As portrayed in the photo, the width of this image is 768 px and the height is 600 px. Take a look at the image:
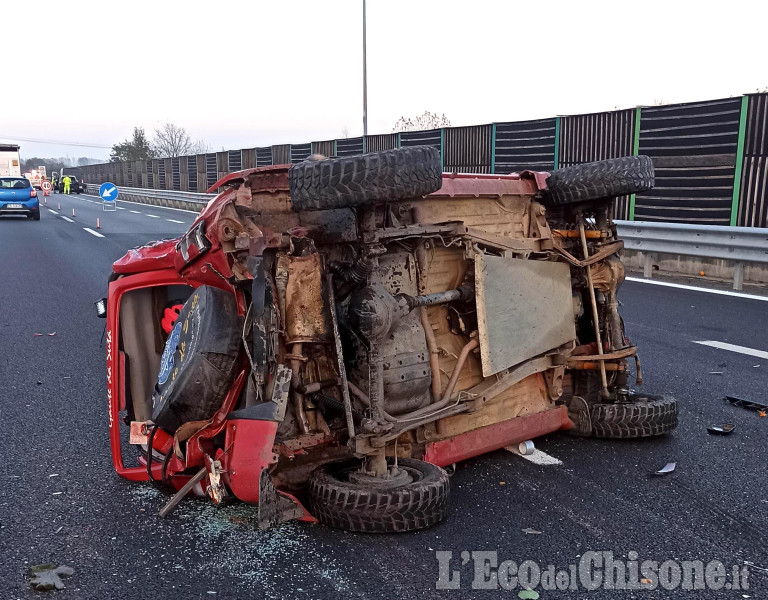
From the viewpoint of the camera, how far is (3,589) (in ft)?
9.59

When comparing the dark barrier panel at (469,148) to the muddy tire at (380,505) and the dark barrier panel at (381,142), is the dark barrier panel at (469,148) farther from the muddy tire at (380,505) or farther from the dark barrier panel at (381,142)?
the muddy tire at (380,505)

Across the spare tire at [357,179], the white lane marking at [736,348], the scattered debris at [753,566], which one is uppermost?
the spare tire at [357,179]

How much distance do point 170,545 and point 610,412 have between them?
8.65 feet

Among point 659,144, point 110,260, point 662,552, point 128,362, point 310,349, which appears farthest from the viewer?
point 110,260

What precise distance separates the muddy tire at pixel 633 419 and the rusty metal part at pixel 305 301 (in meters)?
1.95

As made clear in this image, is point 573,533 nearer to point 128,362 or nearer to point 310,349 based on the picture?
point 310,349

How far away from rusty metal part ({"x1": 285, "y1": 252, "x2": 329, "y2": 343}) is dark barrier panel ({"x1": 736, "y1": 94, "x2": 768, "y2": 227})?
401 inches

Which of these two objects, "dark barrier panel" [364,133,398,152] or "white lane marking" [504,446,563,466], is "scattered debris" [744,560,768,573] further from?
"dark barrier panel" [364,133,398,152]

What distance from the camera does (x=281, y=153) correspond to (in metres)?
31.6

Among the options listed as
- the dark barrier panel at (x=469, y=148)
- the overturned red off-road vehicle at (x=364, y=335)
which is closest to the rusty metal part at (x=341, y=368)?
the overturned red off-road vehicle at (x=364, y=335)

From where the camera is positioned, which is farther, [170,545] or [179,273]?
[179,273]

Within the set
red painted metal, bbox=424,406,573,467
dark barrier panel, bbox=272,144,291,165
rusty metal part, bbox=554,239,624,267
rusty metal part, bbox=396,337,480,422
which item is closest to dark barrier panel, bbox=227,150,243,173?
dark barrier panel, bbox=272,144,291,165

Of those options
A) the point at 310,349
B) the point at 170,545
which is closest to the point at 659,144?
the point at 310,349

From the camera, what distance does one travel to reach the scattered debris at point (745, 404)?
16.6 feet
